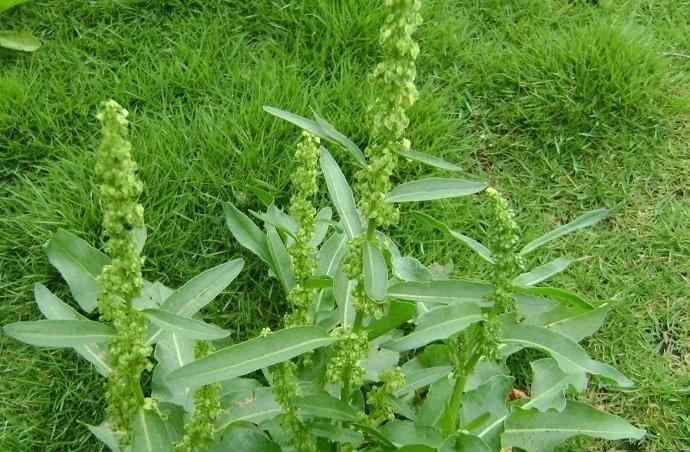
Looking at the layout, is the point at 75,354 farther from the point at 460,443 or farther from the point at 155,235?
the point at 460,443

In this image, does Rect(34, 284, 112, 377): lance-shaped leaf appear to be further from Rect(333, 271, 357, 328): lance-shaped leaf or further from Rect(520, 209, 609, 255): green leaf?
Rect(520, 209, 609, 255): green leaf

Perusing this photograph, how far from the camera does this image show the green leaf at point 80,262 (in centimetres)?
272

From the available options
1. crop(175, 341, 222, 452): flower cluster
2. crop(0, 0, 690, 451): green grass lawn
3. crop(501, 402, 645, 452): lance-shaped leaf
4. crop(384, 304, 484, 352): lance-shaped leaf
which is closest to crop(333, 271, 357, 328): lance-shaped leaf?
crop(384, 304, 484, 352): lance-shaped leaf

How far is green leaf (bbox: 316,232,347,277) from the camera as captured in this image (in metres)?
3.16

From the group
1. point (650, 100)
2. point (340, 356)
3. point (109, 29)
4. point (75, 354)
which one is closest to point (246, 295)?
point (75, 354)

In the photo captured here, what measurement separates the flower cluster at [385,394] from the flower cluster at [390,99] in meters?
0.64

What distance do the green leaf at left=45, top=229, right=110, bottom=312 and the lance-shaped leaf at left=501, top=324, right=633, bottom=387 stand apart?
125cm

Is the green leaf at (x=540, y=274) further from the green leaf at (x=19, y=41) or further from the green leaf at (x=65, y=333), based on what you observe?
the green leaf at (x=19, y=41)

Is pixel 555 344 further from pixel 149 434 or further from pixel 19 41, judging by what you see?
pixel 19 41

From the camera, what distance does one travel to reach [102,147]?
1.92m

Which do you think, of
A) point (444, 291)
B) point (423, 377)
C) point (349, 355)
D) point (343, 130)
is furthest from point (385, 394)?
point (343, 130)

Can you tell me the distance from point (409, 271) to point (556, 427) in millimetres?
800

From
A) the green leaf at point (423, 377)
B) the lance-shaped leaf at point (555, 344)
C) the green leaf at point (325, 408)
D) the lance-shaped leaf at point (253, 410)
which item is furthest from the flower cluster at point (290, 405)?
the lance-shaped leaf at point (555, 344)

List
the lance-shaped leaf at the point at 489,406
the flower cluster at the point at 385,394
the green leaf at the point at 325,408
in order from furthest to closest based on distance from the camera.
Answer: the lance-shaped leaf at the point at 489,406 < the flower cluster at the point at 385,394 < the green leaf at the point at 325,408
